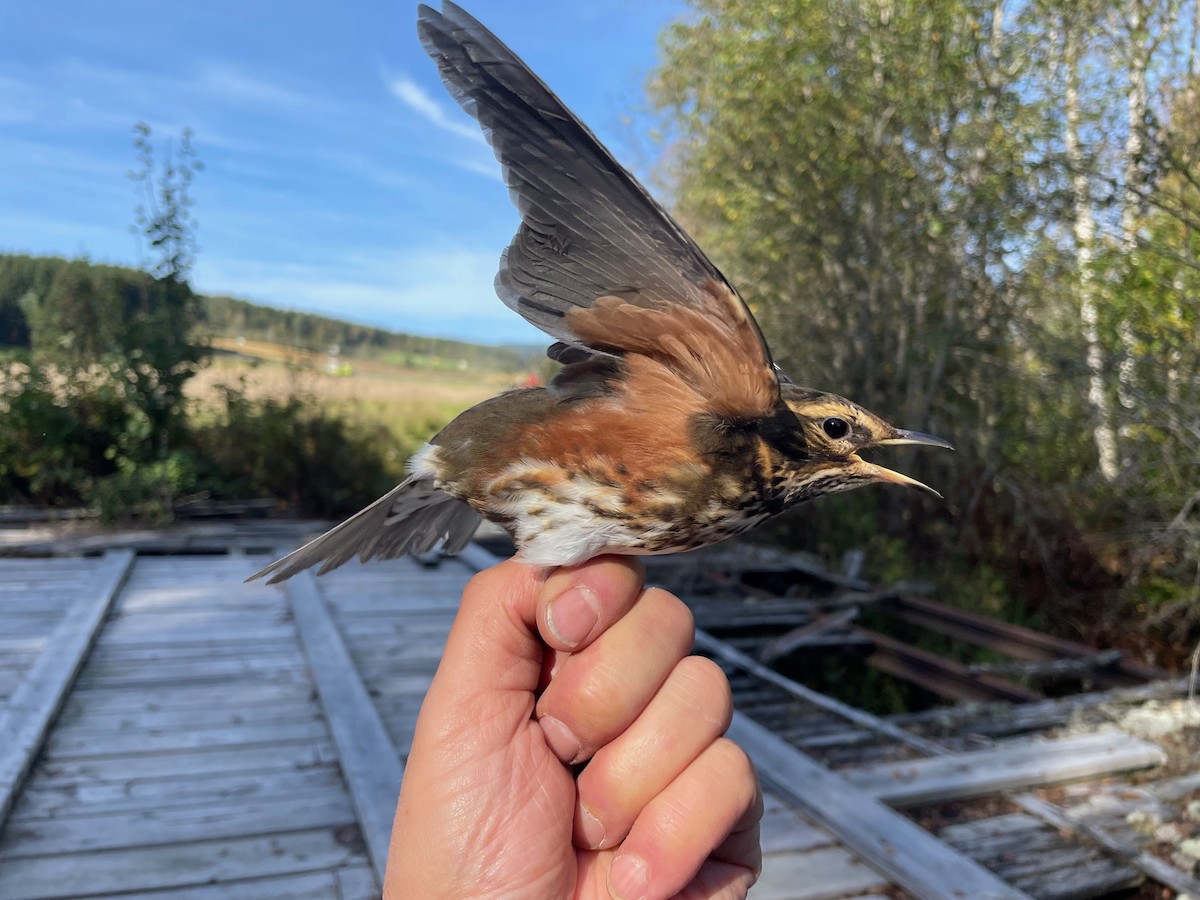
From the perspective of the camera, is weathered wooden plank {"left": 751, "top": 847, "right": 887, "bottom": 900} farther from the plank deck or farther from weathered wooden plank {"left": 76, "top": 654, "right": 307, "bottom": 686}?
weathered wooden plank {"left": 76, "top": 654, "right": 307, "bottom": 686}

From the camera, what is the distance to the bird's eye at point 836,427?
1828 mm

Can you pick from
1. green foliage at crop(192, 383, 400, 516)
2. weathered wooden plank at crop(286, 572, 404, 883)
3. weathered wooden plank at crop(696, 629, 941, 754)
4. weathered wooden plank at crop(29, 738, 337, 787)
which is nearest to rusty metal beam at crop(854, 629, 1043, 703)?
weathered wooden plank at crop(696, 629, 941, 754)

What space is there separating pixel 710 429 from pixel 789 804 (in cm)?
280

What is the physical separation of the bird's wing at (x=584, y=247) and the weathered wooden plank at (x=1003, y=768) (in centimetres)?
304

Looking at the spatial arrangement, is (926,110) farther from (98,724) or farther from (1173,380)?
(98,724)

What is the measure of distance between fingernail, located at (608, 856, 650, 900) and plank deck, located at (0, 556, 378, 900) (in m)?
1.91

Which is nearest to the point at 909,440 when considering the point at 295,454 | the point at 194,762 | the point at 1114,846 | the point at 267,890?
the point at 267,890

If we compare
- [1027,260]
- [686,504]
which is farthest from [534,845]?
[1027,260]

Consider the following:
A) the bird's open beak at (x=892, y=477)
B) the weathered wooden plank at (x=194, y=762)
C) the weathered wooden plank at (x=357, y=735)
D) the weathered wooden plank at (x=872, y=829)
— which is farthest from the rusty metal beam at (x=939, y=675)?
the bird's open beak at (x=892, y=477)

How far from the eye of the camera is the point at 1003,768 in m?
4.30

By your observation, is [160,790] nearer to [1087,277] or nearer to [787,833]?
[787,833]

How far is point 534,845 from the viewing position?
68.6 inches

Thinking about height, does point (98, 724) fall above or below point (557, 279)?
below

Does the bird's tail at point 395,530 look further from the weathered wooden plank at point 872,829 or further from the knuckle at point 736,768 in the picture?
the weathered wooden plank at point 872,829
